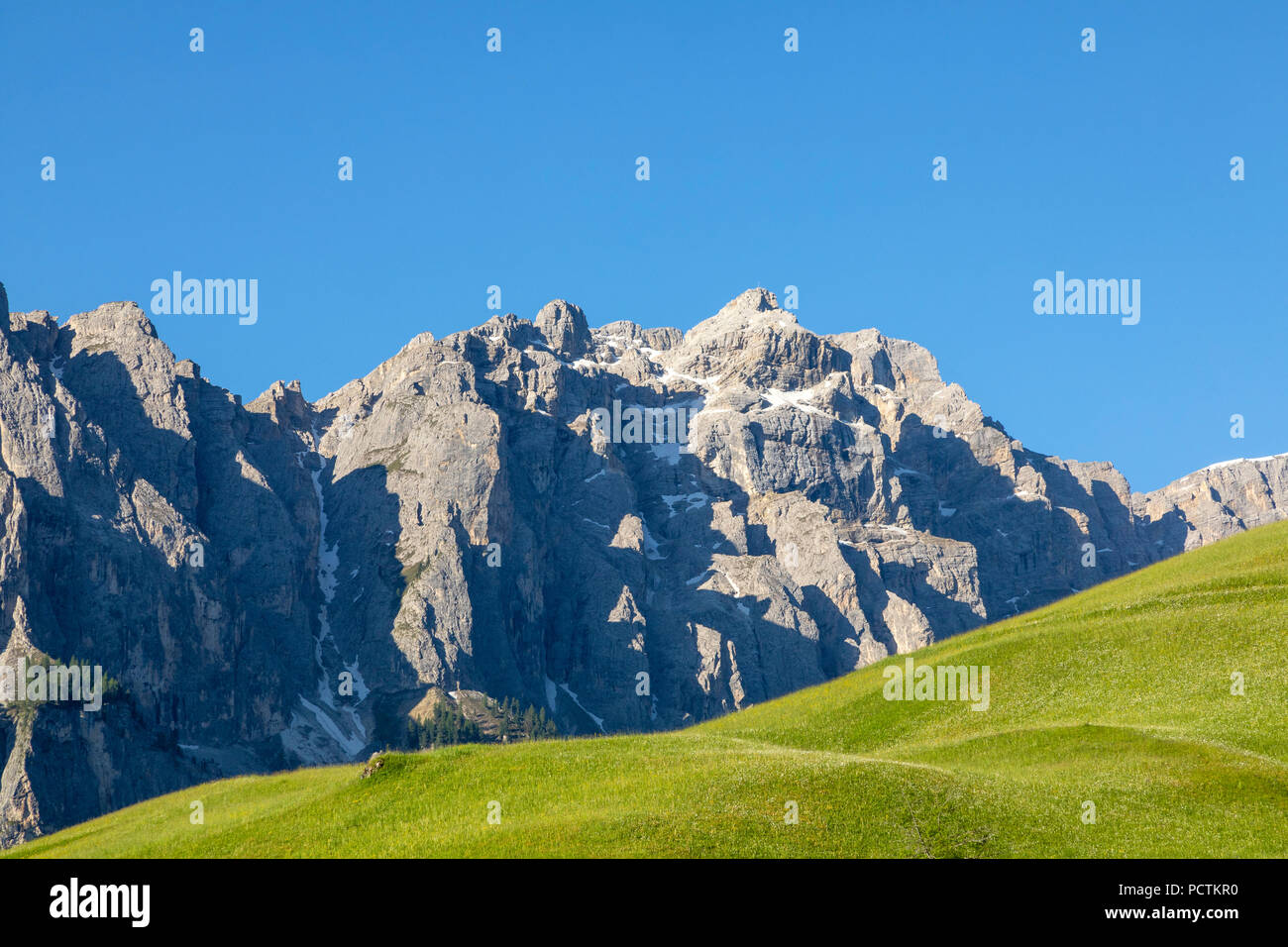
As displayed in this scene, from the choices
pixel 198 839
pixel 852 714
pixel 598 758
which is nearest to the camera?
pixel 198 839

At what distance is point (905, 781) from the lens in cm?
4709

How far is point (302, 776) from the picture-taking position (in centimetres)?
5828

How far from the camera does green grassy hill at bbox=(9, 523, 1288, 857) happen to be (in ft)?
138

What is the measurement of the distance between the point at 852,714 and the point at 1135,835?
89.1 ft

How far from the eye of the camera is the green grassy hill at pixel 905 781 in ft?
138
